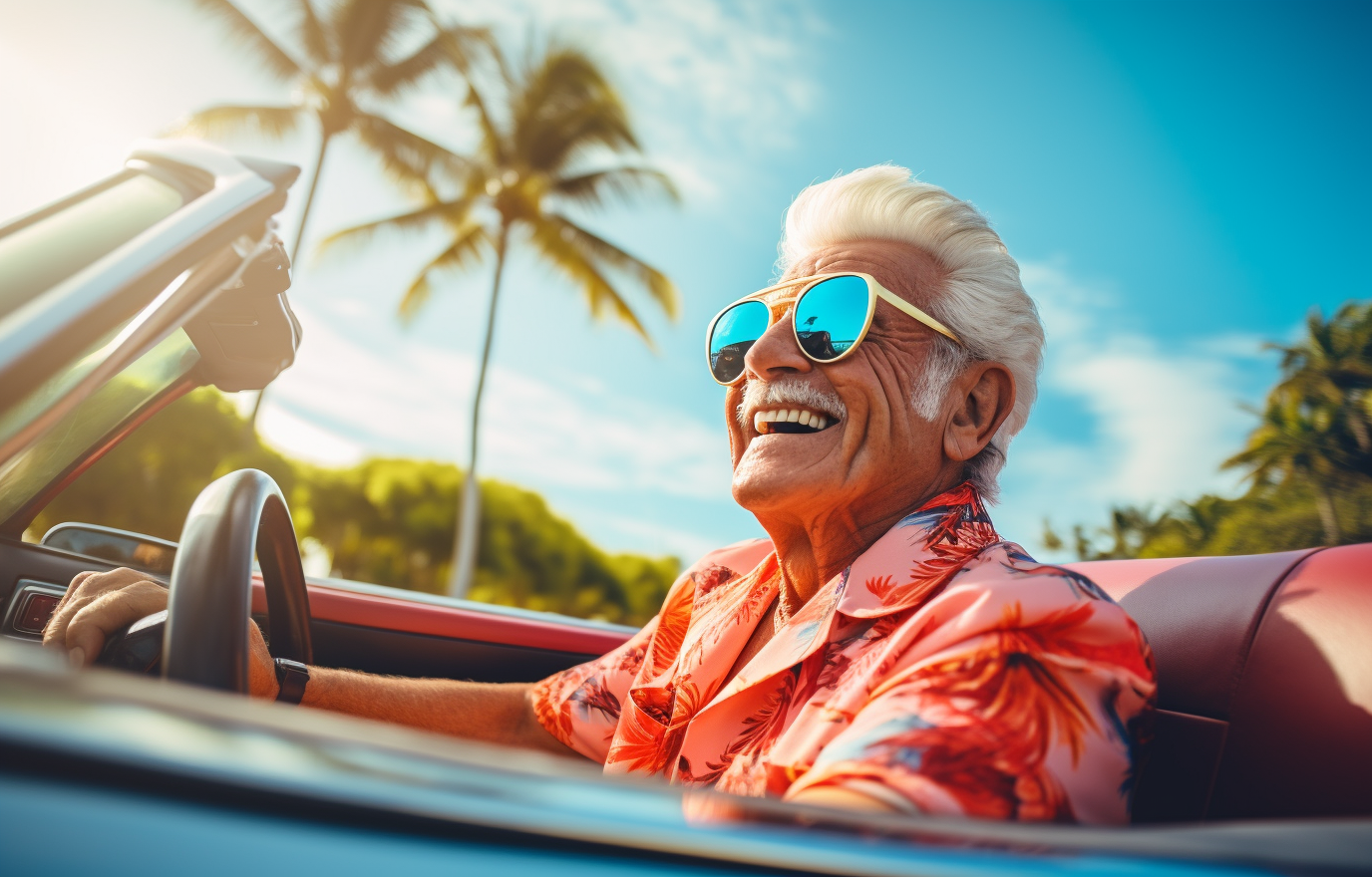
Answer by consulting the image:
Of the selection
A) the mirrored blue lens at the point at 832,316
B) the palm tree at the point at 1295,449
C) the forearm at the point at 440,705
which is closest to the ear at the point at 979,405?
the mirrored blue lens at the point at 832,316

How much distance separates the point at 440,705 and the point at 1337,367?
29630 mm

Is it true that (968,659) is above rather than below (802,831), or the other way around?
above

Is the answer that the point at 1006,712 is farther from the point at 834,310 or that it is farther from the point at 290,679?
the point at 290,679

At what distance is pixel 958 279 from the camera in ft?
5.88

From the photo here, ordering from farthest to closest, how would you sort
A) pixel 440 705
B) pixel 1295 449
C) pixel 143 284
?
pixel 1295 449 → pixel 440 705 → pixel 143 284

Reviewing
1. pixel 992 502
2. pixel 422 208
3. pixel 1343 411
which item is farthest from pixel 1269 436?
pixel 992 502

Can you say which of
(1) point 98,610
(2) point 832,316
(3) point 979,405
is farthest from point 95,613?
(3) point 979,405

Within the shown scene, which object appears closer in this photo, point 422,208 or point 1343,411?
point 422,208

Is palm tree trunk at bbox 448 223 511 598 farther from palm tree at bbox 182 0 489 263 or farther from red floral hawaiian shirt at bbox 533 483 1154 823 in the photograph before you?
red floral hawaiian shirt at bbox 533 483 1154 823

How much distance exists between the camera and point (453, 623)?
2.39 metres

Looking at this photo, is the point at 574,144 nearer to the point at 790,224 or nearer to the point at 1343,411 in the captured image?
the point at 790,224

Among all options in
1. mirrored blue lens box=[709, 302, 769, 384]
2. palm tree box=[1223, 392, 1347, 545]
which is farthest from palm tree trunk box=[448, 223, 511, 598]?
palm tree box=[1223, 392, 1347, 545]

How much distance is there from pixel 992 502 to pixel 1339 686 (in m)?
0.84

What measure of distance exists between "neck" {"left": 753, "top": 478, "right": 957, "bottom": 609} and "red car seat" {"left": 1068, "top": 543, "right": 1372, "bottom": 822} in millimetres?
473
